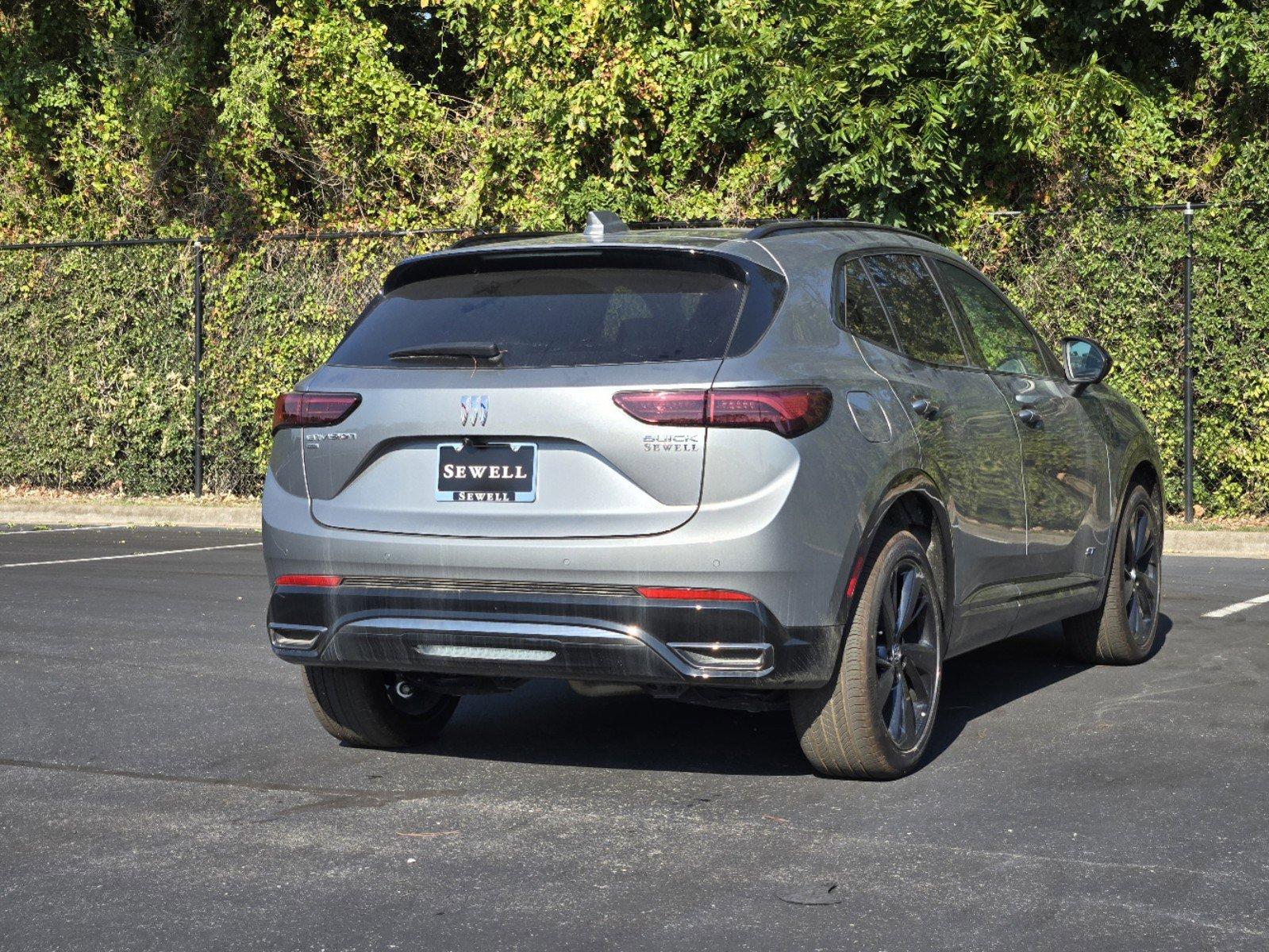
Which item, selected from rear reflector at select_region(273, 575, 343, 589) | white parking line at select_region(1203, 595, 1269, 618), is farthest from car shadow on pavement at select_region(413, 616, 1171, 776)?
white parking line at select_region(1203, 595, 1269, 618)

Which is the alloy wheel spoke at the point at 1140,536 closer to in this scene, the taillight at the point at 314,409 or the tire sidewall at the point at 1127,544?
the tire sidewall at the point at 1127,544

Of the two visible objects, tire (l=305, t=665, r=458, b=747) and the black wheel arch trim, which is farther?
tire (l=305, t=665, r=458, b=747)

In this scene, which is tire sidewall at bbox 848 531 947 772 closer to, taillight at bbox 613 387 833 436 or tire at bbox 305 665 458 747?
taillight at bbox 613 387 833 436

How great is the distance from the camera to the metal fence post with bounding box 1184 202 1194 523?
44.7ft

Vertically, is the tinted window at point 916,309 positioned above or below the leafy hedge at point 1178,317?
above

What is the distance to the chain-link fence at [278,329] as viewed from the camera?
44.9 feet

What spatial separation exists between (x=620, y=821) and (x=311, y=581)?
4.01 ft

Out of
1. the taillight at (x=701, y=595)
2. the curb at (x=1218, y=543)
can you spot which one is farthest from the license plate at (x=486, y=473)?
the curb at (x=1218, y=543)

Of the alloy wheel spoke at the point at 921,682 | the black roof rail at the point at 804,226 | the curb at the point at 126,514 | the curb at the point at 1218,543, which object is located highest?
the black roof rail at the point at 804,226

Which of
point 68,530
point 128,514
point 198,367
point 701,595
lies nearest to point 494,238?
point 701,595

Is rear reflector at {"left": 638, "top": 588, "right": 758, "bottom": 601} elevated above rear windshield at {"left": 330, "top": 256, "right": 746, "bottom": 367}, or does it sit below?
below

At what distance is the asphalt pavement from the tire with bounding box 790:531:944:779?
118 mm

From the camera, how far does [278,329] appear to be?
16.9m

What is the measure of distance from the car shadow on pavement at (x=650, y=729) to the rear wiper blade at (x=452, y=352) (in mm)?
1419
